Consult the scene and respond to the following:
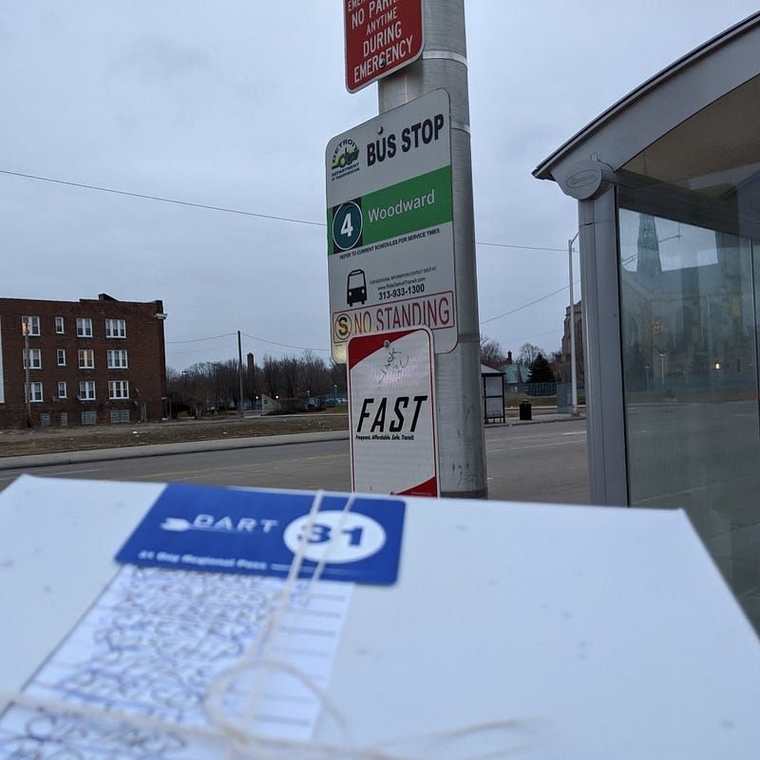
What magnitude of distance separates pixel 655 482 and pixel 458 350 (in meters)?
1.79

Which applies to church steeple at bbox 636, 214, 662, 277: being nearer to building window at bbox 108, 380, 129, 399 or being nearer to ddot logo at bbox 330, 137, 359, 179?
ddot logo at bbox 330, 137, 359, 179

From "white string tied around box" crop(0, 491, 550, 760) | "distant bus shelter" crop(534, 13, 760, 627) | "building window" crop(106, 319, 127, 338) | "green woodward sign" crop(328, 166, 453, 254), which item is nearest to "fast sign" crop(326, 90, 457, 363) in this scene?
"green woodward sign" crop(328, 166, 453, 254)

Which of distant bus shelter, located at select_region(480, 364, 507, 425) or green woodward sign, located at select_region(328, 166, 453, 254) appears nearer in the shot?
green woodward sign, located at select_region(328, 166, 453, 254)

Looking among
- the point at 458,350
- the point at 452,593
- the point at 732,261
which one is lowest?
the point at 452,593

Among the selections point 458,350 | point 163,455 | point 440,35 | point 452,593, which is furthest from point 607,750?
point 163,455

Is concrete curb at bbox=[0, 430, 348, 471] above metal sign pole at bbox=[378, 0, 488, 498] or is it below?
below

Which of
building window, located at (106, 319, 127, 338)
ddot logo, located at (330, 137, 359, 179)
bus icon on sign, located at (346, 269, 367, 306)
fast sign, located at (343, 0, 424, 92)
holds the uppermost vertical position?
building window, located at (106, 319, 127, 338)

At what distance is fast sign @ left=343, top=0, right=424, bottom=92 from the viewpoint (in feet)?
11.9

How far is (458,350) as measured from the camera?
3.57m

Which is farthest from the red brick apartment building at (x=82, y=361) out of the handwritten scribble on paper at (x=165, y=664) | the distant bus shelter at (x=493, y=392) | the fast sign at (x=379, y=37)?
the handwritten scribble on paper at (x=165, y=664)

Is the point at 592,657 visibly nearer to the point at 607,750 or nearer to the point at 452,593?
the point at 607,750

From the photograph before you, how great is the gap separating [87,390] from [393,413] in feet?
210

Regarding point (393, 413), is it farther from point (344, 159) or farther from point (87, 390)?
point (87, 390)

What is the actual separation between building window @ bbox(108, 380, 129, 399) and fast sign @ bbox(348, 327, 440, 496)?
6446 cm
